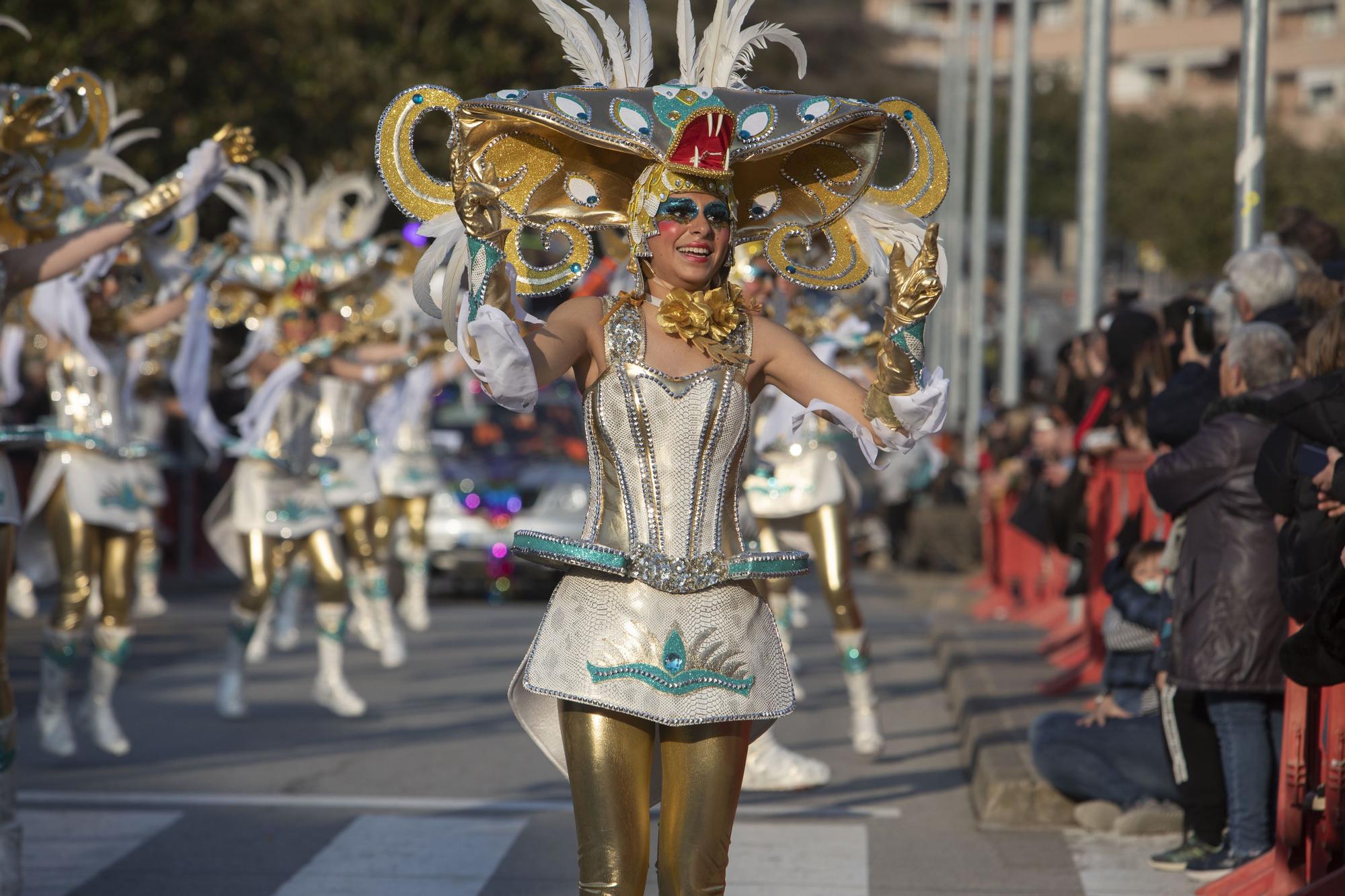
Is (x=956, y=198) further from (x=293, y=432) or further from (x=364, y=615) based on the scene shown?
(x=293, y=432)

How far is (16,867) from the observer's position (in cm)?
651

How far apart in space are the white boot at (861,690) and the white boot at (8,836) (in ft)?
13.8

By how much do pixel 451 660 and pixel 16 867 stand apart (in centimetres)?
793

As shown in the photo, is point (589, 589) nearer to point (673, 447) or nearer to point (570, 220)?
point (673, 447)

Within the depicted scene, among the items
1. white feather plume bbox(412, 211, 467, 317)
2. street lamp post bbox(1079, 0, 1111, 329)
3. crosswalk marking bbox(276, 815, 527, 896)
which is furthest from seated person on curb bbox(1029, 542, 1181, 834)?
street lamp post bbox(1079, 0, 1111, 329)

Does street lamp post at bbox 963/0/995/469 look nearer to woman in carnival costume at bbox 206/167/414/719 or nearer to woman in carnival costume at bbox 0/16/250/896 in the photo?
woman in carnival costume at bbox 206/167/414/719

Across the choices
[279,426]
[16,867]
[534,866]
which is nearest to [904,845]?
[534,866]

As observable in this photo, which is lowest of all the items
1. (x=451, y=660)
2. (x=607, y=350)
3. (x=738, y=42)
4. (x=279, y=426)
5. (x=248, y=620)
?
(x=451, y=660)

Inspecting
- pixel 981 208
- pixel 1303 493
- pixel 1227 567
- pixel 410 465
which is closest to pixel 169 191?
pixel 1227 567

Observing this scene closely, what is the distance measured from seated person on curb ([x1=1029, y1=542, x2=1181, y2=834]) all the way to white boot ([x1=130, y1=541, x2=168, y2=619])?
10.5m

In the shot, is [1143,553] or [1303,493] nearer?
[1303,493]

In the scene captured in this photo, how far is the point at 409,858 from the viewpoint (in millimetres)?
7637

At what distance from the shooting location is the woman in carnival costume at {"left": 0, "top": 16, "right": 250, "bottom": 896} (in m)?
6.68

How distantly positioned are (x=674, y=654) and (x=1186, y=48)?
77.0 metres
